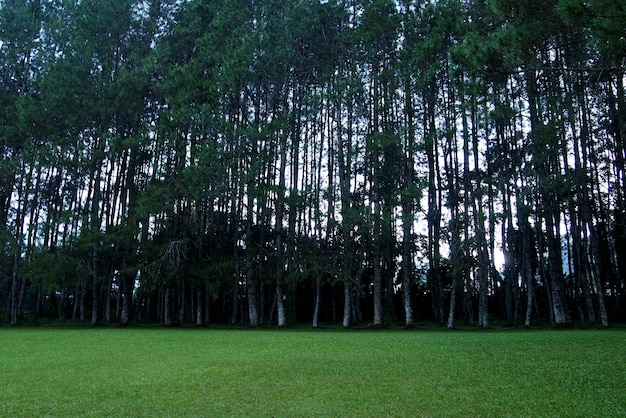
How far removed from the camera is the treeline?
21266mm

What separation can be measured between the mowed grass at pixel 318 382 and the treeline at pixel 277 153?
1175 centimetres

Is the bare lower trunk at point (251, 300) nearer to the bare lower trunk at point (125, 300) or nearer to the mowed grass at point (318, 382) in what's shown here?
the bare lower trunk at point (125, 300)

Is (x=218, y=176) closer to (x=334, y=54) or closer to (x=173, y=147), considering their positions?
(x=173, y=147)

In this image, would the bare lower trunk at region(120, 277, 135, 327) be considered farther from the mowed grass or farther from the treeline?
the mowed grass

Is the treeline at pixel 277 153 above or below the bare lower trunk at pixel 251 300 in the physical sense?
above

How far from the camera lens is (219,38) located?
22547 millimetres

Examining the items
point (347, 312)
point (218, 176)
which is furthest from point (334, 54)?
point (347, 312)

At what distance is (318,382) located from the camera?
20.7 ft

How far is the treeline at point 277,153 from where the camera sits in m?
21.3

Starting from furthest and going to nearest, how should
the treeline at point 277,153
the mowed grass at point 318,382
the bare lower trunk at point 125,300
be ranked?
the bare lower trunk at point 125,300, the treeline at point 277,153, the mowed grass at point 318,382

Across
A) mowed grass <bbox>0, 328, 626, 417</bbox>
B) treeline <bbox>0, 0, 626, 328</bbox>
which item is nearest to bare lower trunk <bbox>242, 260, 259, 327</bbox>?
treeline <bbox>0, 0, 626, 328</bbox>

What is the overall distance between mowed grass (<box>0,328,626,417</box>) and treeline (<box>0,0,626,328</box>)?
11.8 m

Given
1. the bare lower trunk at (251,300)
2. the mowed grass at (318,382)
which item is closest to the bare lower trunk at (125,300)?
the bare lower trunk at (251,300)

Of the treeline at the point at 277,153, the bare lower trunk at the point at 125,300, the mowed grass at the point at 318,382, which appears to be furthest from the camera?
the bare lower trunk at the point at 125,300
